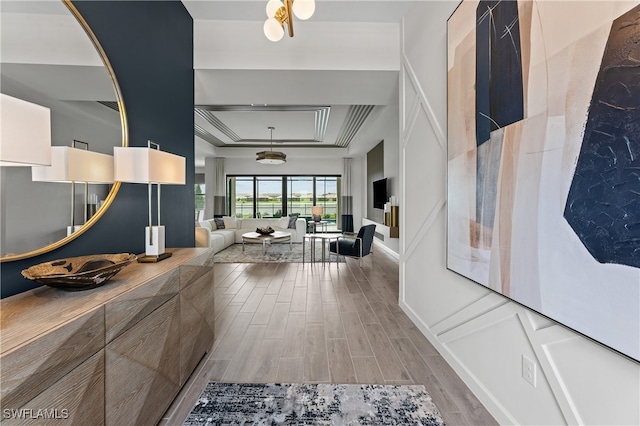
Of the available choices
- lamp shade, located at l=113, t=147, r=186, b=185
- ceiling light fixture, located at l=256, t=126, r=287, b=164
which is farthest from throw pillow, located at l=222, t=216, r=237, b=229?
lamp shade, located at l=113, t=147, r=186, b=185

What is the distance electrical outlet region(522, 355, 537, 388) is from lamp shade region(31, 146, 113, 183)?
8.28 feet

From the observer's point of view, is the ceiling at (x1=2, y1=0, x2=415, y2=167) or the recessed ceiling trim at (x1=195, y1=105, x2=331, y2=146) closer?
the ceiling at (x1=2, y1=0, x2=415, y2=167)

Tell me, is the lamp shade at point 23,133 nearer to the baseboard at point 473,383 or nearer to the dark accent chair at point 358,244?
the baseboard at point 473,383

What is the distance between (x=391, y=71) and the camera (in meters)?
3.13

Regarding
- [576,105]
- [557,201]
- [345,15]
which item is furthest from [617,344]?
[345,15]

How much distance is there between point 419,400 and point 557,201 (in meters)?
1.44

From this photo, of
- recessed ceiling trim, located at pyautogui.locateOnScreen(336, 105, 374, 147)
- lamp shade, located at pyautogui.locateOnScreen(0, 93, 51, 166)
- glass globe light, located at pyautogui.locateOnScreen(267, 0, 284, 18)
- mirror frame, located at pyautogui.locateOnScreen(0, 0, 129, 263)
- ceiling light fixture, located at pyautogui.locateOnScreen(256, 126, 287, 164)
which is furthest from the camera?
ceiling light fixture, located at pyautogui.locateOnScreen(256, 126, 287, 164)

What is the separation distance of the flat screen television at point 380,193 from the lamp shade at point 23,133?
586 centimetres

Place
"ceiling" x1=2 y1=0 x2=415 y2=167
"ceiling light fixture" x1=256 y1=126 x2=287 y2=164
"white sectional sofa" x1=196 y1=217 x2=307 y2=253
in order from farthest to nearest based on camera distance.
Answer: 1. "white sectional sofa" x1=196 y1=217 x2=307 y2=253
2. "ceiling light fixture" x1=256 y1=126 x2=287 y2=164
3. "ceiling" x1=2 y1=0 x2=415 y2=167

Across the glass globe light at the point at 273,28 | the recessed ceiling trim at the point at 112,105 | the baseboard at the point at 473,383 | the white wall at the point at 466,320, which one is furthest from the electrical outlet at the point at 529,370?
the recessed ceiling trim at the point at 112,105

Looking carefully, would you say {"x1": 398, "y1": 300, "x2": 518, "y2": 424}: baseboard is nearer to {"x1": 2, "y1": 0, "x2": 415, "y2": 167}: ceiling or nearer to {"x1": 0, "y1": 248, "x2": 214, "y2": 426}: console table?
{"x1": 0, "y1": 248, "x2": 214, "y2": 426}: console table

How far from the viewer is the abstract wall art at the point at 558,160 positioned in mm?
891

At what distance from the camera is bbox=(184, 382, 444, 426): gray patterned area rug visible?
1.51 metres

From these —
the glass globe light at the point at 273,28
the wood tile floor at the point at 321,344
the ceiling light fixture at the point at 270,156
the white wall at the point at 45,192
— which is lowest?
the wood tile floor at the point at 321,344
